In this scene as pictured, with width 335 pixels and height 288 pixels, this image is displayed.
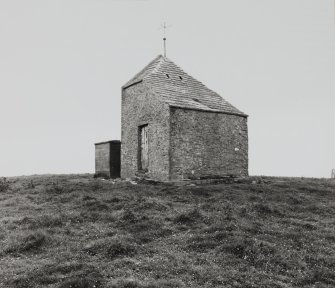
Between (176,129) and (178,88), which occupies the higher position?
(178,88)

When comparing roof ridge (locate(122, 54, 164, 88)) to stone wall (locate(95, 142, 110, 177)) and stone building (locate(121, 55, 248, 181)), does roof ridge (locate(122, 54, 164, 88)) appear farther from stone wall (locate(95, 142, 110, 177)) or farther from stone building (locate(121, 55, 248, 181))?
stone wall (locate(95, 142, 110, 177))

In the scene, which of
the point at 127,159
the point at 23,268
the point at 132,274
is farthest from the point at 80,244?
the point at 127,159

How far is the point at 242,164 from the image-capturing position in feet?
72.0

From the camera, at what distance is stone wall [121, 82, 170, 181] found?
18844mm

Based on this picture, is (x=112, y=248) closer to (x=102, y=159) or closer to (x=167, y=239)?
(x=167, y=239)

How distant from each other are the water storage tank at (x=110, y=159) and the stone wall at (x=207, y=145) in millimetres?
6163

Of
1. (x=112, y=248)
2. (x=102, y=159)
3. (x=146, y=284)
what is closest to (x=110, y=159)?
(x=102, y=159)

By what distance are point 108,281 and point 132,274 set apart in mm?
589

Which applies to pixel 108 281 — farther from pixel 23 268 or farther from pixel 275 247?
pixel 275 247

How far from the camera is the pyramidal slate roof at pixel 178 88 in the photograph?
2009 cm

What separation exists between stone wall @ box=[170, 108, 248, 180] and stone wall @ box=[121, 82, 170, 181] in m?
0.55

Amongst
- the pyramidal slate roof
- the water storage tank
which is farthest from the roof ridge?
the water storage tank

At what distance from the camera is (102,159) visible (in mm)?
24219

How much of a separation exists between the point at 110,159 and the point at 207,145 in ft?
22.9
